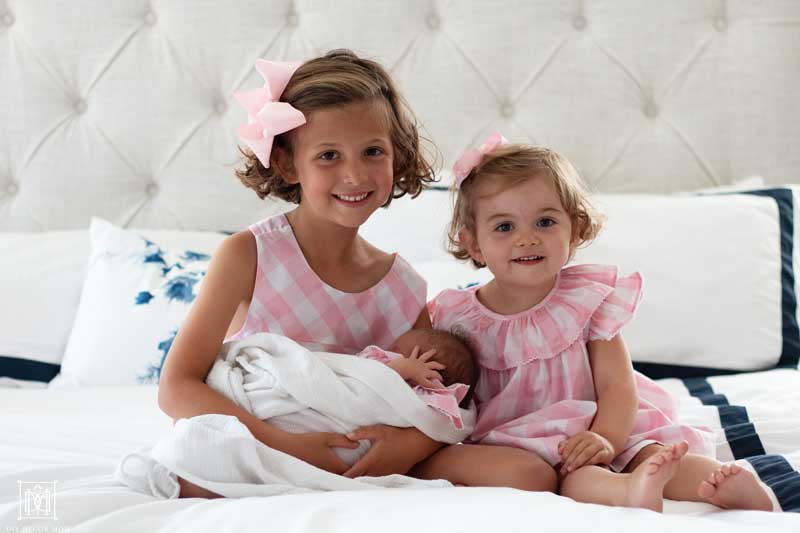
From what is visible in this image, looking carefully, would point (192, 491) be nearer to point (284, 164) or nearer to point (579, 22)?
point (284, 164)

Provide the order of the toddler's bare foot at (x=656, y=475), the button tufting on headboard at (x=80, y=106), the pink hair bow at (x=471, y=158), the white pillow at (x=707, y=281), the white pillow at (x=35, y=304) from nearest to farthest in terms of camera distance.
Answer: the toddler's bare foot at (x=656, y=475)
the pink hair bow at (x=471, y=158)
the white pillow at (x=707, y=281)
the white pillow at (x=35, y=304)
the button tufting on headboard at (x=80, y=106)

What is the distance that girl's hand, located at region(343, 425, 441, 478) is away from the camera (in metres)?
1.16

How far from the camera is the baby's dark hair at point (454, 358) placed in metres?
1.28

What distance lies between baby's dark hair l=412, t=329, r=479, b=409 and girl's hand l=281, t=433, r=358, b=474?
0.60 feet

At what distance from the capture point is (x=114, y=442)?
4.40 feet

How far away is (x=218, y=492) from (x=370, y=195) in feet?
1.63

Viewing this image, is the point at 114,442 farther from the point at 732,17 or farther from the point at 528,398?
the point at 732,17

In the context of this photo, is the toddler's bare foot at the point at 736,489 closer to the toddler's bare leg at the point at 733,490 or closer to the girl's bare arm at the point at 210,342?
the toddler's bare leg at the point at 733,490

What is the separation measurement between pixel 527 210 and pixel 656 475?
437mm

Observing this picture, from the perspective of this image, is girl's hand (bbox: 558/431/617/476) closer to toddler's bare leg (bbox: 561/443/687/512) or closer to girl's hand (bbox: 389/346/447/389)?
toddler's bare leg (bbox: 561/443/687/512)

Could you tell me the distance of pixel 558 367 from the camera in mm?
1309

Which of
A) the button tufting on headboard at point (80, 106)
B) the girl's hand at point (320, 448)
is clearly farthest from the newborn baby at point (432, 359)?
the button tufting on headboard at point (80, 106)

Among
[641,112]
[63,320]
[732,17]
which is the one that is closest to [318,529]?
[63,320]

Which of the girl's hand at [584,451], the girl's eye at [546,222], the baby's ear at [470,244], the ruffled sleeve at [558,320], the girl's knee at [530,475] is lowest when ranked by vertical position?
the girl's knee at [530,475]
